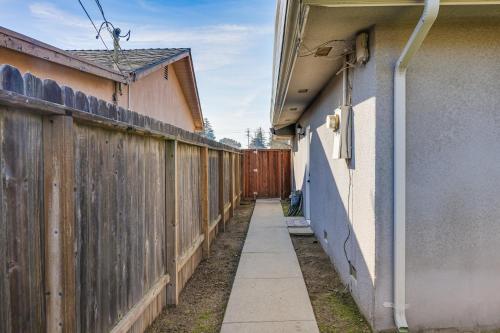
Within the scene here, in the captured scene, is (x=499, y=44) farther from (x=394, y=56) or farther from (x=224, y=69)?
(x=224, y=69)

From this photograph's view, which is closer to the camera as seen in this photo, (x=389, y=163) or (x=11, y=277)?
(x=11, y=277)

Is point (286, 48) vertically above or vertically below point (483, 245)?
above

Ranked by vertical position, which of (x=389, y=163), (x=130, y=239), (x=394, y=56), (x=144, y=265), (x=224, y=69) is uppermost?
(x=224, y=69)

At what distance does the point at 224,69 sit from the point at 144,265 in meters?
13.5

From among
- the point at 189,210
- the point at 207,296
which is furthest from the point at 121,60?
the point at 207,296

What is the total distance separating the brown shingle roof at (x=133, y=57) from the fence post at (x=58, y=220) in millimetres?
6590

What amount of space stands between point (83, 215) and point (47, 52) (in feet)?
14.0

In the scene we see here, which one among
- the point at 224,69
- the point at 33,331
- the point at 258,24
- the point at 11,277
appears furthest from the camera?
the point at 224,69

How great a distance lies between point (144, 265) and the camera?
3.33 metres

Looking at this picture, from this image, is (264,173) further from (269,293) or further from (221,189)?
(269,293)

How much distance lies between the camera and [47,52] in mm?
5465

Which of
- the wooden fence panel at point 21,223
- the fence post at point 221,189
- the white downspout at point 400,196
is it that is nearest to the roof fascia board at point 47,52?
the fence post at point 221,189

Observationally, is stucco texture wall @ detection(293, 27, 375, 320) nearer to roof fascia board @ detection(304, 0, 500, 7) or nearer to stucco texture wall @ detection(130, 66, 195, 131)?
roof fascia board @ detection(304, 0, 500, 7)

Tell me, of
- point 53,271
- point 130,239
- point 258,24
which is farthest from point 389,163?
point 258,24
